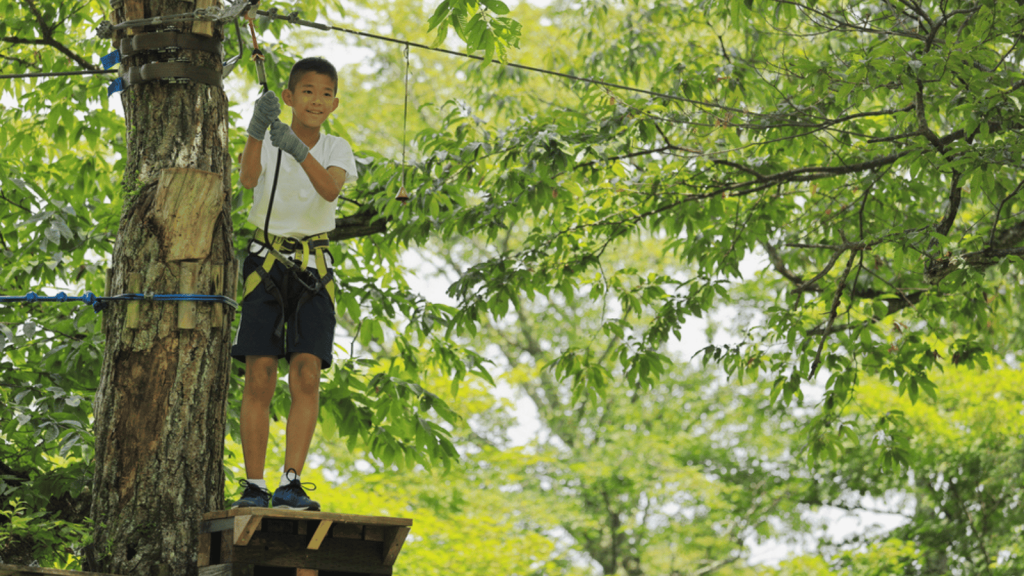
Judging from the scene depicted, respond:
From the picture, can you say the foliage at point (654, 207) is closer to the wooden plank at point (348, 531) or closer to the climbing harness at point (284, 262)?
the climbing harness at point (284, 262)

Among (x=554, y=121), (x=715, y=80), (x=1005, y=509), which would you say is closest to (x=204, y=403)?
(x=554, y=121)

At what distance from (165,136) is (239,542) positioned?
5.08 ft

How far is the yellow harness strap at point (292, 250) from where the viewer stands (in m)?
3.09

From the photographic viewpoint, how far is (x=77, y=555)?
9.59 feet

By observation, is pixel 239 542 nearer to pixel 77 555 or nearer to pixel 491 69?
pixel 77 555

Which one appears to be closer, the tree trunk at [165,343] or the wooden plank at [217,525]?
the wooden plank at [217,525]

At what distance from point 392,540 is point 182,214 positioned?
52.6 inches

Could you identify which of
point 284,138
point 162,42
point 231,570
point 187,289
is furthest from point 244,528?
point 162,42

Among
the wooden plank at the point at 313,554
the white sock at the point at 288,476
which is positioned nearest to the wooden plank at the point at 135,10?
the white sock at the point at 288,476

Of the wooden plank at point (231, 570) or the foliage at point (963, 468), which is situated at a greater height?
the foliage at point (963, 468)

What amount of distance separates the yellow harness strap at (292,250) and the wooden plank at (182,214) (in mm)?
185

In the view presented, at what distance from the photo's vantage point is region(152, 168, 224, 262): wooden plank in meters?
3.04

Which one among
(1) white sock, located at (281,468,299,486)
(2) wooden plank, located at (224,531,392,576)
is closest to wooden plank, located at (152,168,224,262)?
(1) white sock, located at (281,468,299,486)

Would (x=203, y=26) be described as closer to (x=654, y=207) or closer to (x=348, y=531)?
(x=348, y=531)
